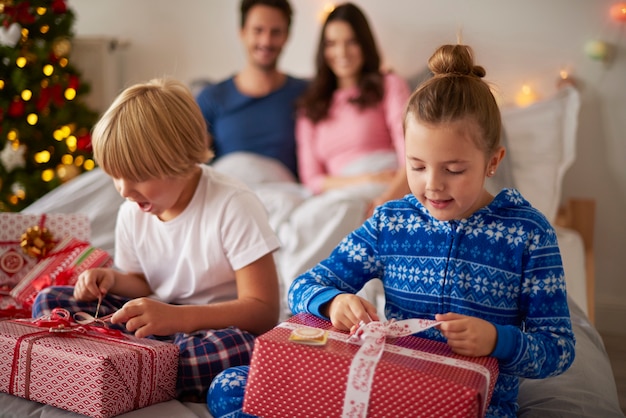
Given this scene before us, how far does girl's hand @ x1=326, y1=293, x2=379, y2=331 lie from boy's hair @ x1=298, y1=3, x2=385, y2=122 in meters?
1.53

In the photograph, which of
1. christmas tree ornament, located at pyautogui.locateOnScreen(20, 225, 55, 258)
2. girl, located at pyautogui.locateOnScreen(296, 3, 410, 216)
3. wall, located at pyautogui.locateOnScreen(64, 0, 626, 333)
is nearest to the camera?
christmas tree ornament, located at pyautogui.locateOnScreen(20, 225, 55, 258)

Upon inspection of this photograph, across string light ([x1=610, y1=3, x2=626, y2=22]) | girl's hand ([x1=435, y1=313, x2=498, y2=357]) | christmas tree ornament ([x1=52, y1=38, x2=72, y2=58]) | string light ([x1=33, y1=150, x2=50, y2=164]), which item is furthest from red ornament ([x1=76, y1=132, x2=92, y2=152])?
girl's hand ([x1=435, y1=313, x2=498, y2=357])

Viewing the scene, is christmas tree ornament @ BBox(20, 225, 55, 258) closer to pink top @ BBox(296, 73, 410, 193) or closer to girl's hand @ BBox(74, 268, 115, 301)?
girl's hand @ BBox(74, 268, 115, 301)

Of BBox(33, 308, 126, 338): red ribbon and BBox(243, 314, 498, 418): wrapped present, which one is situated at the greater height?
BBox(243, 314, 498, 418): wrapped present

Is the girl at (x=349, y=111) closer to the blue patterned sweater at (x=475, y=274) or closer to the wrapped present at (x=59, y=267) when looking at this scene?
→ the wrapped present at (x=59, y=267)

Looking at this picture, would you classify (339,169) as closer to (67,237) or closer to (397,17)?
(397,17)

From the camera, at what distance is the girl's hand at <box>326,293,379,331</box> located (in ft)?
3.75

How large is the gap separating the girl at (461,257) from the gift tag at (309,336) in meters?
0.07

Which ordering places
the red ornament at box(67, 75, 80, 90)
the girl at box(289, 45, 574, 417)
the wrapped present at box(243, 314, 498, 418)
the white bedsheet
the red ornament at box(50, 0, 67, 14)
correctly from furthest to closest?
the red ornament at box(67, 75, 80, 90) → the red ornament at box(50, 0, 67, 14) → the white bedsheet → the girl at box(289, 45, 574, 417) → the wrapped present at box(243, 314, 498, 418)

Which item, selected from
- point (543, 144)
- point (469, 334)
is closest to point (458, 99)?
point (469, 334)

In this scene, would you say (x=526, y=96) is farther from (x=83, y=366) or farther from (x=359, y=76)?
(x=83, y=366)

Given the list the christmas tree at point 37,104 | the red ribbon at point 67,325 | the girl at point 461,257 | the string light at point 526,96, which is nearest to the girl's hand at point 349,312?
the girl at point 461,257

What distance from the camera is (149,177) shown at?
1495mm

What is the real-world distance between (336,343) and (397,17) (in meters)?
2.11
